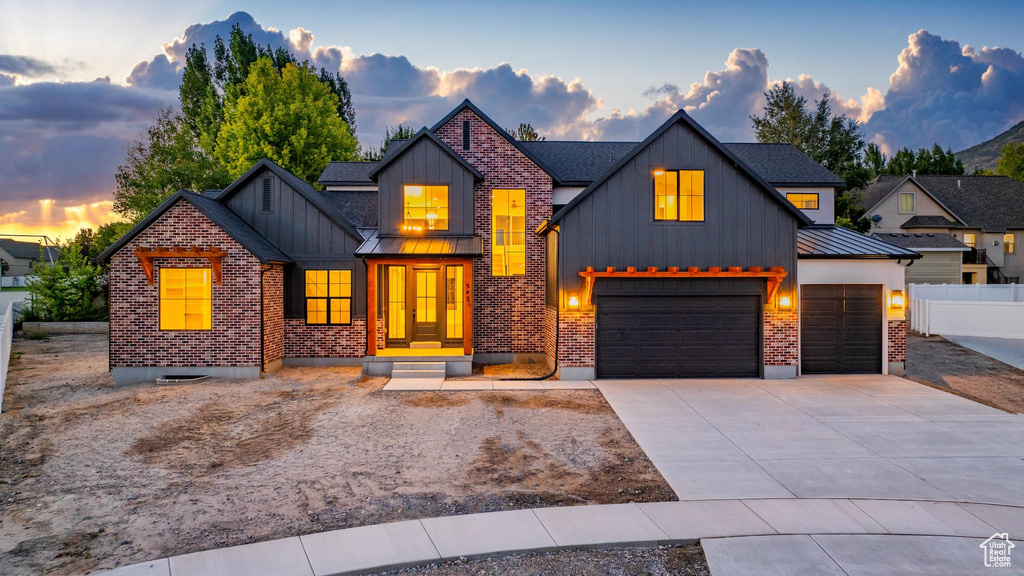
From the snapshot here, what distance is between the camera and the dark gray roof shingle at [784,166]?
1859cm

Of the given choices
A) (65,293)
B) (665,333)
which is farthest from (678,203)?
(65,293)

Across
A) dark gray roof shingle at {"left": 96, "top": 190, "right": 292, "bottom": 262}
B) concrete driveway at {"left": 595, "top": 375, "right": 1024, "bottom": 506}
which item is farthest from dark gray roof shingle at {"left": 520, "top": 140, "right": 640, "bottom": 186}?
dark gray roof shingle at {"left": 96, "top": 190, "right": 292, "bottom": 262}

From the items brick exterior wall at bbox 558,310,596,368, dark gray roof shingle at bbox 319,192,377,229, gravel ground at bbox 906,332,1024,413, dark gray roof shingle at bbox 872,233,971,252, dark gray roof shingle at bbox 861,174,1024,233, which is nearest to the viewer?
gravel ground at bbox 906,332,1024,413

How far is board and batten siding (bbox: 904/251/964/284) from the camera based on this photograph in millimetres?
29016

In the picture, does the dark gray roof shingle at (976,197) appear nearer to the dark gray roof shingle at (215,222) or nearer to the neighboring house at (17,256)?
the dark gray roof shingle at (215,222)

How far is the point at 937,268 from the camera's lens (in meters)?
29.2

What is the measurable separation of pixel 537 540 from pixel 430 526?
113 centimetres

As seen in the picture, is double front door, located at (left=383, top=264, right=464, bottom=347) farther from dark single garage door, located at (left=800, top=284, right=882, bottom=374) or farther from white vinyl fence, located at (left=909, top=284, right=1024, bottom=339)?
white vinyl fence, located at (left=909, top=284, right=1024, bottom=339)

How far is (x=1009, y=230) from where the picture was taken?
33406 mm

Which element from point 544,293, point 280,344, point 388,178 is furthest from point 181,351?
point 544,293

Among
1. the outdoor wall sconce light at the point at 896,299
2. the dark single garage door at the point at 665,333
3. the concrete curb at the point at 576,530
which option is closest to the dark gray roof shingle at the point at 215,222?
the dark single garage door at the point at 665,333

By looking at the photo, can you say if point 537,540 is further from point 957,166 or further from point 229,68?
point 957,166

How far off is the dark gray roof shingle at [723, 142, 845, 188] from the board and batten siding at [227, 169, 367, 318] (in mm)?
13198

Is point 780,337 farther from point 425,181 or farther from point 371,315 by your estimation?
point 371,315
